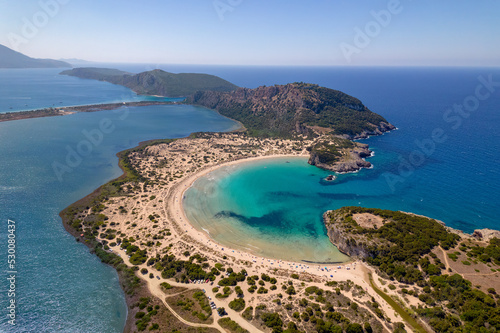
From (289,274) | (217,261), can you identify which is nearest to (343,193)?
(289,274)

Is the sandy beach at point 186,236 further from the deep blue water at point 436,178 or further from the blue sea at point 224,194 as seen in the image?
the deep blue water at point 436,178

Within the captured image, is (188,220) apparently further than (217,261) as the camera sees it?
Yes

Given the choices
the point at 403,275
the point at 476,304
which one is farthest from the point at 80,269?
the point at 476,304

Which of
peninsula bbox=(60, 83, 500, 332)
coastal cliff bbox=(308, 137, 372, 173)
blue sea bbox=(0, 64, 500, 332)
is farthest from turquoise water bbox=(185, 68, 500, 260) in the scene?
peninsula bbox=(60, 83, 500, 332)

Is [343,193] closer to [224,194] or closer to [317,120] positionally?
[224,194]

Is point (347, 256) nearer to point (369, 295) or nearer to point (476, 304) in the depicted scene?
point (369, 295)
